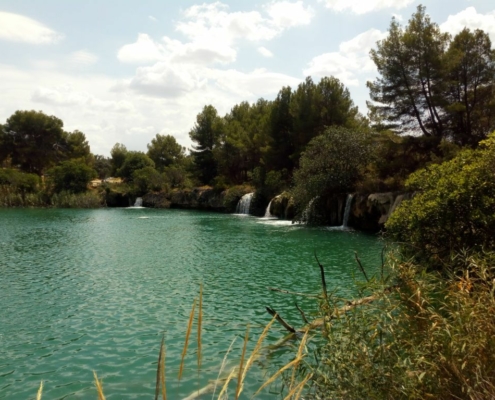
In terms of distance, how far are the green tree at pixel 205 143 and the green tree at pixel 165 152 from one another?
22.6 meters

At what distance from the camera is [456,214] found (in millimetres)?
9578

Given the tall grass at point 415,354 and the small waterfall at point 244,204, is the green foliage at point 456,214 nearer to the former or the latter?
the tall grass at point 415,354

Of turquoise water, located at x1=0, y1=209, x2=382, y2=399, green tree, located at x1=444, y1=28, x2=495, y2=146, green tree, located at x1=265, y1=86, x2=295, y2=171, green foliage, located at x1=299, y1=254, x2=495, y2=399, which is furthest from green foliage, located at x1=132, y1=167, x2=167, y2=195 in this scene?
green foliage, located at x1=299, y1=254, x2=495, y2=399

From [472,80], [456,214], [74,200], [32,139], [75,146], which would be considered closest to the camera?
[456,214]

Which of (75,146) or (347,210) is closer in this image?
(347,210)

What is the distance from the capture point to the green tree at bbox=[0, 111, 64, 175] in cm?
6362

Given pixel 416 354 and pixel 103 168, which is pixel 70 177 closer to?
pixel 103 168

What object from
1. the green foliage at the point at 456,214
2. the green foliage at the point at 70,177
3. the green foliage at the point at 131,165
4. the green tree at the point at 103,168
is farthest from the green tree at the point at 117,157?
the green foliage at the point at 456,214

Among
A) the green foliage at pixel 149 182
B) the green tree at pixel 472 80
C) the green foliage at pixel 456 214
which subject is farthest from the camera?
the green foliage at pixel 149 182

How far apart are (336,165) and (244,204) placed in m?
14.6

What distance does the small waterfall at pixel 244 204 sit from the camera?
133 ft

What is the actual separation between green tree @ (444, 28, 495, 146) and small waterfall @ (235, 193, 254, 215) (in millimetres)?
20266

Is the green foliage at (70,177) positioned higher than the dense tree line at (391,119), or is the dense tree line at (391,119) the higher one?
the dense tree line at (391,119)

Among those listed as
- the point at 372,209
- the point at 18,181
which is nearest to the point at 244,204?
the point at 372,209
